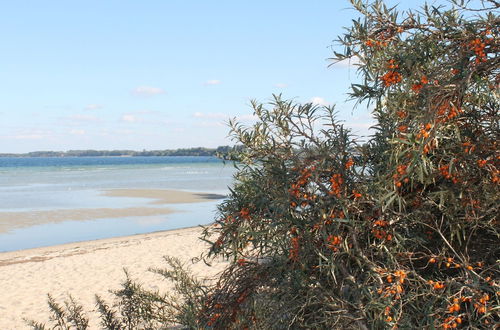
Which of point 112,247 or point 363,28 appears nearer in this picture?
point 363,28

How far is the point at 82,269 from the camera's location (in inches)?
535

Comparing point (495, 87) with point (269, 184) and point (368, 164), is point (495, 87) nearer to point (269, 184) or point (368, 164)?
point (368, 164)

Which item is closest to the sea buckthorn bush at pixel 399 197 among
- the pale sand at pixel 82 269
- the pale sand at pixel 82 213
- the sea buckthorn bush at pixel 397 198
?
the sea buckthorn bush at pixel 397 198

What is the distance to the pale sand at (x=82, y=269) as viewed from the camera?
10.3 metres

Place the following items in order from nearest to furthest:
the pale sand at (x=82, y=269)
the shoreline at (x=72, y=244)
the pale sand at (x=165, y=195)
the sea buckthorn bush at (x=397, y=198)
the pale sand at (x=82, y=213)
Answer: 1. the sea buckthorn bush at (x=397, y=198)
2. the pale sand at (x=82, y=269)
3. the shoreline at (x=72, y=244)
4. the pale sand at (x=82, y=213)
5. the pale sand at (x=165, y=195)

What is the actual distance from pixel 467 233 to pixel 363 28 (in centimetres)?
125

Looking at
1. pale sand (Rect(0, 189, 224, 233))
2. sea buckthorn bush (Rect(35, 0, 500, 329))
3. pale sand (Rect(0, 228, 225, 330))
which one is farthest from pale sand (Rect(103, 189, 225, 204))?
sea buckthorn bush (Rect(35, 0, 500, 329))

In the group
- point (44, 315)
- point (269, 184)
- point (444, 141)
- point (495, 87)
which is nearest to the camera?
point (495, 87)

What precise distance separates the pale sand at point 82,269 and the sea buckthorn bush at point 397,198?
5.19m

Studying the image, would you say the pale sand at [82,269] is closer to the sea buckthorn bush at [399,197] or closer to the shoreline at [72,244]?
the shoreline at [72,244]

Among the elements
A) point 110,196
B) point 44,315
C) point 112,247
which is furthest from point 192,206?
point 44,315

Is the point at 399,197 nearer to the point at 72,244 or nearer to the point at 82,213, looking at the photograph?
the point at 72,244

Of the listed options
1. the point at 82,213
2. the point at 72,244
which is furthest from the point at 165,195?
the point at 72,244

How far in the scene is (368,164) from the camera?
294cm
